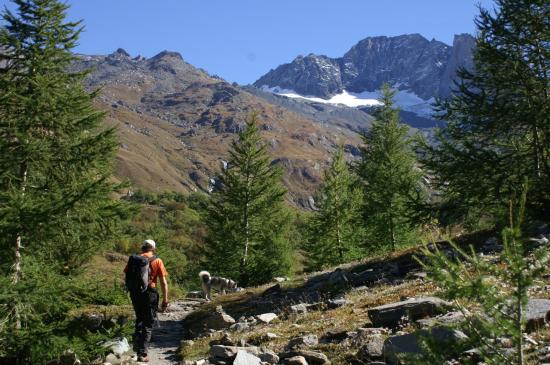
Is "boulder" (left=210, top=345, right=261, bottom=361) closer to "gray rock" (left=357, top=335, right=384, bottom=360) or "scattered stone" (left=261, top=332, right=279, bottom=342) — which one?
"scattered stone" (left=261, top=332, right=279, bottom=342)

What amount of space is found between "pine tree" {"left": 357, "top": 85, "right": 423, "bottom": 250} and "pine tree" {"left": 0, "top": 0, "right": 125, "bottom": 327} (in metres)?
16.8

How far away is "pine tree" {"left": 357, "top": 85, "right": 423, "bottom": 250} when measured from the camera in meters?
26.7

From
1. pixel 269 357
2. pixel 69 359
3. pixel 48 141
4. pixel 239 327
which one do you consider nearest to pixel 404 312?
pixel 269 357

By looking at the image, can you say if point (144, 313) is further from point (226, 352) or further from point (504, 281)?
point (504, 281)

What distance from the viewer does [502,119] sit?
14.1m

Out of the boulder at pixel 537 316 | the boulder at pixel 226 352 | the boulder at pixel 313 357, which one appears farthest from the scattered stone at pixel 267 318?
the boulder at pixel 537 316

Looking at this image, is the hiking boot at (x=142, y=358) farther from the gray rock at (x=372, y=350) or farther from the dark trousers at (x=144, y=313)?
the gray rock at (x=372, y=350)

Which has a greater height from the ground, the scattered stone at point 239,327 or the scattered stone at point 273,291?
the scattered stone at point 239,327

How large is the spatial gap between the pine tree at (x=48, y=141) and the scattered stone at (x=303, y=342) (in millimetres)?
6089

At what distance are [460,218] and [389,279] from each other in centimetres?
364

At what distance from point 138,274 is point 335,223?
67.8 ft

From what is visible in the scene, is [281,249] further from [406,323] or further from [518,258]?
[518,258]

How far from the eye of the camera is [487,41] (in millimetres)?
14625

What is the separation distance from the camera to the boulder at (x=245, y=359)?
7299 mm
